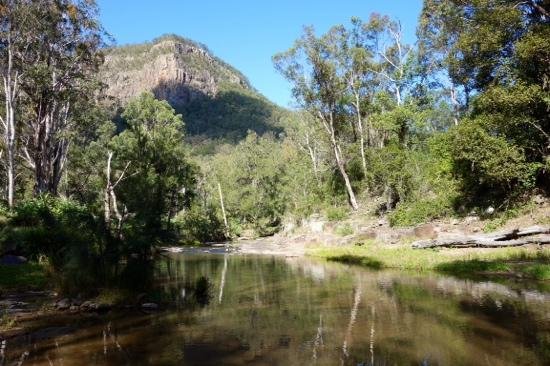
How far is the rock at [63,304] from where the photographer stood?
13180mm

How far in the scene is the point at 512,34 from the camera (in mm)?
26922

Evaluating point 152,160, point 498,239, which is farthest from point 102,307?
point 152,160

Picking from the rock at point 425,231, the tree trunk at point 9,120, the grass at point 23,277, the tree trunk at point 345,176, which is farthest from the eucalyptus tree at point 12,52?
the tree trunk at point 345,176

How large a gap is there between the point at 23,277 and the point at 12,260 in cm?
263

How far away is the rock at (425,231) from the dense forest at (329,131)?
217 cm

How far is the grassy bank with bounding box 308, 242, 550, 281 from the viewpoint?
18031 millimetres

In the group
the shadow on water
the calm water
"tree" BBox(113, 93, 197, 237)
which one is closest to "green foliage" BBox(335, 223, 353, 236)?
the shadow on water

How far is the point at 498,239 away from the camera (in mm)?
22141

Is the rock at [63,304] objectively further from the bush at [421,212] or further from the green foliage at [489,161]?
the bush at [421,212]

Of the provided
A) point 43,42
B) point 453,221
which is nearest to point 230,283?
point 453,221

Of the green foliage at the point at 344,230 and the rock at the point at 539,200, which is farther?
the green foliage at the point at 344,230

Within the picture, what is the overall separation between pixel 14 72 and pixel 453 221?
29935mm

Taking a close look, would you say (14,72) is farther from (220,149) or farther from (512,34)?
(220,149)

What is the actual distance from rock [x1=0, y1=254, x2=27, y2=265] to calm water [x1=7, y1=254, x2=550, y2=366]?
640 cm
